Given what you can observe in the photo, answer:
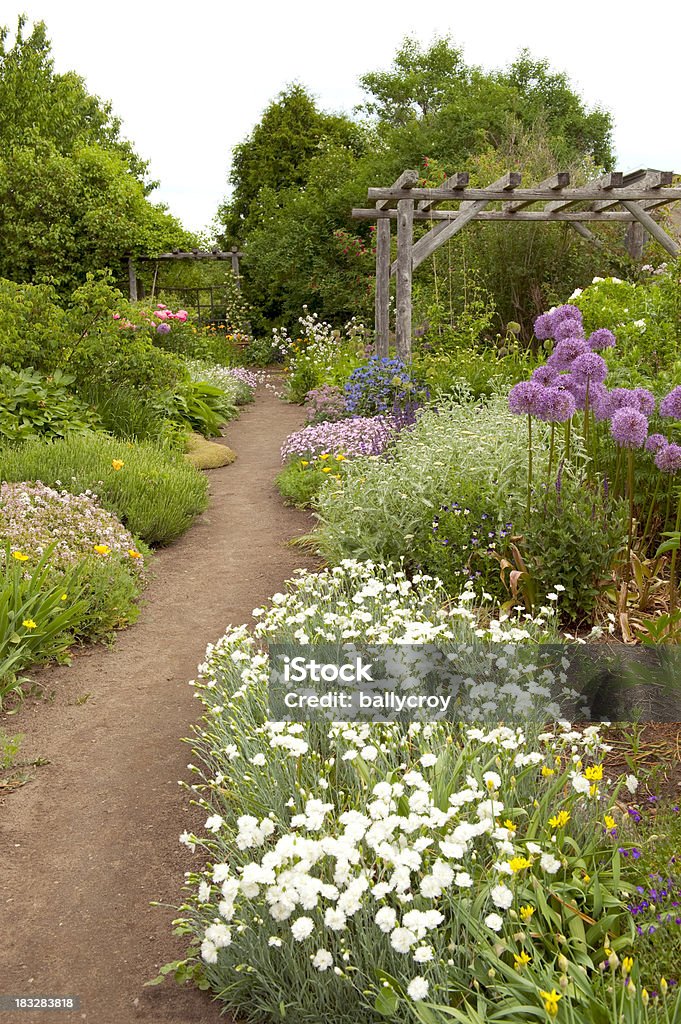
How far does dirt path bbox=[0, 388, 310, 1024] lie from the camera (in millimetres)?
2500

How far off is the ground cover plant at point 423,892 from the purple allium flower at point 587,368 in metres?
1.87

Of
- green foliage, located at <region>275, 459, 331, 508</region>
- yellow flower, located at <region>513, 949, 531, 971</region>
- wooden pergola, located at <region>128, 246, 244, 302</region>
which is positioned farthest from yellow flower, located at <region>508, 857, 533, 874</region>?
wooden pergola, located at <region>128, 246, 244, 302</region>

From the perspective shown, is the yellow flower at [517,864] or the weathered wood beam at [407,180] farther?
the weathered wood beam at [407,180]

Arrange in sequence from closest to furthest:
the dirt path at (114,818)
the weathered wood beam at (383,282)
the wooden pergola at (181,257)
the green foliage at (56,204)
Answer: the dirt path at (114,818) < the weathered wood beam at (383,282) < the green foliage at (56,204) < the wooden pergola at (181,257)

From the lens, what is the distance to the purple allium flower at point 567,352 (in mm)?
4137

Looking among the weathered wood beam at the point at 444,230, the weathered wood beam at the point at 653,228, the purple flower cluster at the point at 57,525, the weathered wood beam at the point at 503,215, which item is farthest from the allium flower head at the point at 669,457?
the weathered wood beam at the point at 653,228

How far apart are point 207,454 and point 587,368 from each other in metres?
6.42

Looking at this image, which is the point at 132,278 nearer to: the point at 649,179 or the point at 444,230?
the point at 444,230

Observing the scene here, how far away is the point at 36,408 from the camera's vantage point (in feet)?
26.4

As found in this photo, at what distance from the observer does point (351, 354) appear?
12.9m

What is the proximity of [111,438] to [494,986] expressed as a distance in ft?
22.3

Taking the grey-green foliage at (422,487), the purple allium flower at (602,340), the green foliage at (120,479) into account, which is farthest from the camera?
the green foliage at (120,479)

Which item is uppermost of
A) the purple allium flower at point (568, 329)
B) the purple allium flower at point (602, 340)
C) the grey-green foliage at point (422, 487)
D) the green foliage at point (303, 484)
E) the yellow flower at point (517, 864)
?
the purple allium flower at point (568, 329)

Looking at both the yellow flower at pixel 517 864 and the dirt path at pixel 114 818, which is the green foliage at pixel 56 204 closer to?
the dirt path at pixel 114 818
